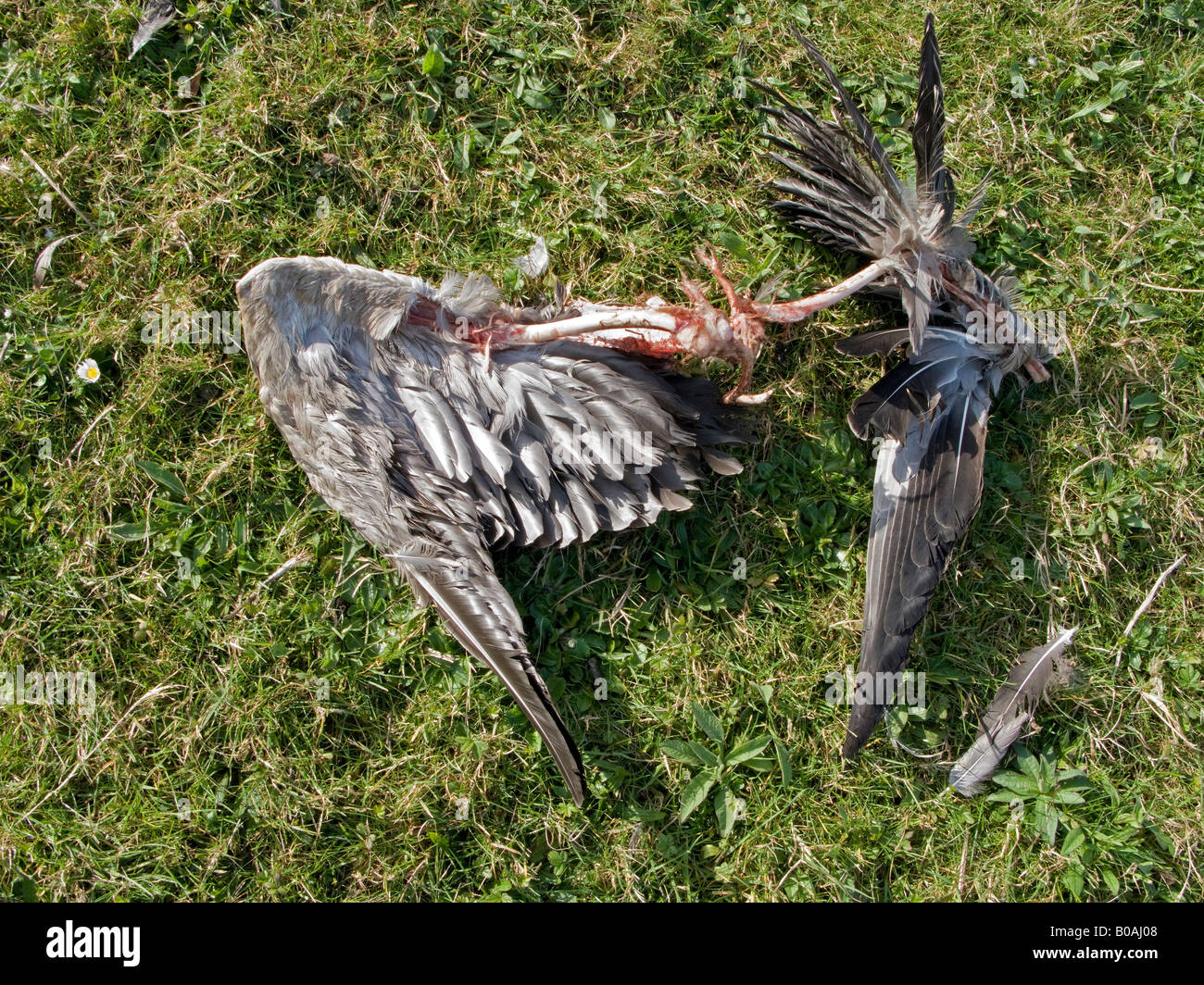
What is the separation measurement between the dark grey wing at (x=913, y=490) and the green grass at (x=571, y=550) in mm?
360

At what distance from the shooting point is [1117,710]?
11.3 ft

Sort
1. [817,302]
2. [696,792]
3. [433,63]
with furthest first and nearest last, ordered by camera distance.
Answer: [433,63] < [696,792] < [817,302]

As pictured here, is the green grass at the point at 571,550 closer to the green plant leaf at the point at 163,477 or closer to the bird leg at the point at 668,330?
the green plant leaf at the point at 163,477

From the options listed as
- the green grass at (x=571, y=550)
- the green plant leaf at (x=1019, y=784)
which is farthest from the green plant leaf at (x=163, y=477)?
the green plant leaf at (x=1019, y=784)

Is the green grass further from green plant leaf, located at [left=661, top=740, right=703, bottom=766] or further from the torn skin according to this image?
the torn skin

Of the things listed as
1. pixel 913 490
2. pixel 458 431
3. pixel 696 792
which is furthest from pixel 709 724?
pixel 458 431

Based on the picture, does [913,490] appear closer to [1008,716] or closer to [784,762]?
[1008,716]

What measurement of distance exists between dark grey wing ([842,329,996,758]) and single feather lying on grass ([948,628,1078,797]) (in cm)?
66

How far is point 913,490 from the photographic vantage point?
3074 millimetres

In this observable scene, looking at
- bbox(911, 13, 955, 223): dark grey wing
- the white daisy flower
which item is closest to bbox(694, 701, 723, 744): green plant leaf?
bbox(911, 13, 955, 223): dark grey wing

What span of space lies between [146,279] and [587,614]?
2446 millimetres

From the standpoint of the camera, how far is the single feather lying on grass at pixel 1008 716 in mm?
3350

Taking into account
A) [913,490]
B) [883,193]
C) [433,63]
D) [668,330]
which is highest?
[433,63]

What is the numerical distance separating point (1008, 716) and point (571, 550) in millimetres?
1985
